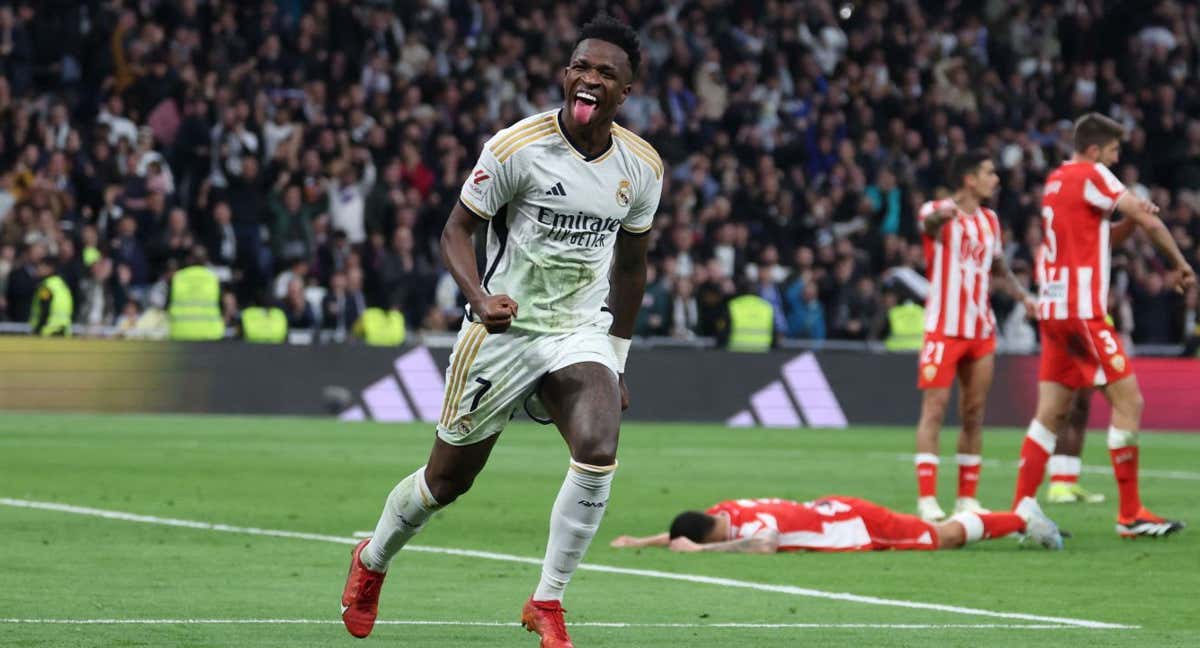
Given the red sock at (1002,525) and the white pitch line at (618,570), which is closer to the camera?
the white pitch line at (618,570)

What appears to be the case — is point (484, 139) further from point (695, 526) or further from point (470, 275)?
point (470, 275)

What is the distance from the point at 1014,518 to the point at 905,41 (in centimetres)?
2269

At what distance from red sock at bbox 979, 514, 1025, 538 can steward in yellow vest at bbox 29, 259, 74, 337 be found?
581 inches

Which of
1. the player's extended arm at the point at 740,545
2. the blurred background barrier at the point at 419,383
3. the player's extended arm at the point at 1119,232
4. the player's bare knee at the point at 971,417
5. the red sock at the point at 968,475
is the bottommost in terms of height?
the blurred background barrier at the point at 419,383

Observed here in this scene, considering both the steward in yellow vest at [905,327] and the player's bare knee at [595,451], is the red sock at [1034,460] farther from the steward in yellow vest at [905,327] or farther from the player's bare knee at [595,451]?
the steward in yellow vest at [905,327]

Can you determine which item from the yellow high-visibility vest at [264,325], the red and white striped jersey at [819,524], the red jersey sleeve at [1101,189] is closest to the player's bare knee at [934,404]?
the red jersey sleeve at [1101,189]

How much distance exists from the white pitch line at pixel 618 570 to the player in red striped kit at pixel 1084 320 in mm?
3040

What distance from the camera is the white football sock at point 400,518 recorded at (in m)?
7.79

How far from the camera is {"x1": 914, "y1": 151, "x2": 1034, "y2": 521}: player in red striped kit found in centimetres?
1346

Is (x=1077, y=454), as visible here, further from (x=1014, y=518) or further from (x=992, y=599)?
(x=992, y=599)

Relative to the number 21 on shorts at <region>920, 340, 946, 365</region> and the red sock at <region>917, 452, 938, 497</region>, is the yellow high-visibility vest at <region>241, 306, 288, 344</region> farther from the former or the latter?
the red sock at <region>917, 452, 938, 497</region>

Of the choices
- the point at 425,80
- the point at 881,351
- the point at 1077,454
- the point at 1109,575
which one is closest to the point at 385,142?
the point at 425,80

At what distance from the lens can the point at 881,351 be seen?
83.6ft

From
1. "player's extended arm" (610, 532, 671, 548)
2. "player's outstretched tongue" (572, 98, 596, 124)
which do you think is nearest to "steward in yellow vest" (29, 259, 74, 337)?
"player's extended arm" (610, 532, 671, 548)
